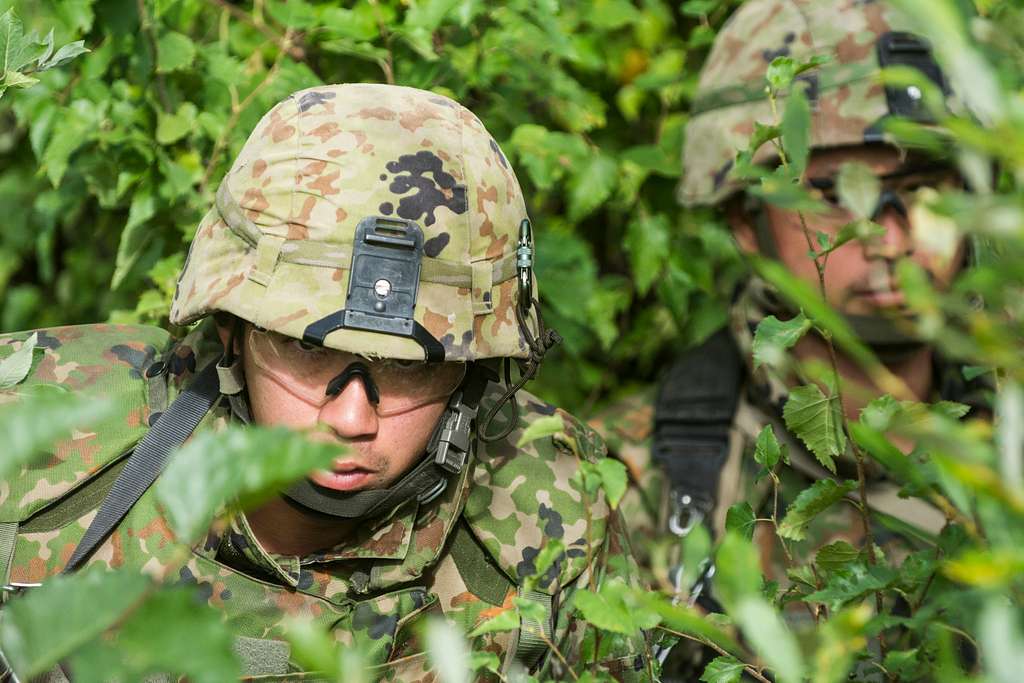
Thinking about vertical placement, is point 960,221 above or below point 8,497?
above

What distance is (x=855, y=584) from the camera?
60.7 inches

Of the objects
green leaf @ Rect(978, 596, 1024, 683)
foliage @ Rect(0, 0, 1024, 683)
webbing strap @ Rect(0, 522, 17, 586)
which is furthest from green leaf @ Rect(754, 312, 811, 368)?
webbing strap @ Rect(0, 522, 17, 586)

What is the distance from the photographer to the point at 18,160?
331 centimetres

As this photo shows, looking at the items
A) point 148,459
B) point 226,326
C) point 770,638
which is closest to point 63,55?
point 226,326

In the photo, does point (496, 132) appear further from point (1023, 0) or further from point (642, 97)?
point (1023, 0)

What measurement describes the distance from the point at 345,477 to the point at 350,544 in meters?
0.30

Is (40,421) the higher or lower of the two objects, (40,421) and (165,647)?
the higher

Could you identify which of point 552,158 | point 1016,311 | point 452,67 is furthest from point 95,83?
point 1016,311

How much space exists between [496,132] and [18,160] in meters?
1.46

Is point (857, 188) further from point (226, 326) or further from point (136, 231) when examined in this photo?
point (136, 231)

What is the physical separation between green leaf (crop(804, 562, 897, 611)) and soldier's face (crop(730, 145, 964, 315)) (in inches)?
42.8

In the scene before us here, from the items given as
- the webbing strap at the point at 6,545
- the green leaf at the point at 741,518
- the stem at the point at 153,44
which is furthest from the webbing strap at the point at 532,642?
the stem at the point at 153,44

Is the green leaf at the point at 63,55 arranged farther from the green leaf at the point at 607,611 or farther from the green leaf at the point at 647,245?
the green leaf at the point at 647,245

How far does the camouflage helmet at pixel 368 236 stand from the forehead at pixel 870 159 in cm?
105
